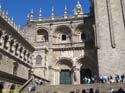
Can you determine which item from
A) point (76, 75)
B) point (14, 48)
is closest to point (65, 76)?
point (76, 75)

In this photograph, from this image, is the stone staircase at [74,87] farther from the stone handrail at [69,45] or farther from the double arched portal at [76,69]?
the stone handrail at [69,45]

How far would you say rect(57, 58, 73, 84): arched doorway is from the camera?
116 ft

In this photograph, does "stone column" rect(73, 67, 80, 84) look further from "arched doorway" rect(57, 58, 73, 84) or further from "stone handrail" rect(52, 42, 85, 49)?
"stone handrail" rect(52, 42, 85, 49)

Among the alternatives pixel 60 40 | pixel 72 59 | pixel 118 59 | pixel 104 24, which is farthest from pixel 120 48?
pixel 60 40

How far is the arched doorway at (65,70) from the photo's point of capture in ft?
116

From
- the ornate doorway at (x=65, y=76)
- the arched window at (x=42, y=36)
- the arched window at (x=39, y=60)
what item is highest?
the arched window at (x=42, y=36)

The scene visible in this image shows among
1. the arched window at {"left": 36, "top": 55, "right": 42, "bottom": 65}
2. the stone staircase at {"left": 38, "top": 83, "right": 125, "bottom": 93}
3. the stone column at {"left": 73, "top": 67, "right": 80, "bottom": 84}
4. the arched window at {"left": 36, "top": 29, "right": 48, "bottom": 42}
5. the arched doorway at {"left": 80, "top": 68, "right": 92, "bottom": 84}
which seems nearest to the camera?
the stone staircase at {"left": 38, "top": 83, "right": 125, "bottom": 93}

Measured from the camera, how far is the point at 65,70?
36.1 meters

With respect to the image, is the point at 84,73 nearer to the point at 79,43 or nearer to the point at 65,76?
the point at 65,76

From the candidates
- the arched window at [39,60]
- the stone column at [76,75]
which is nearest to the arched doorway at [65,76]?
the stone column at [76,75]

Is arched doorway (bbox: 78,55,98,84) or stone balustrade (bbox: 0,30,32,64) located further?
arched doorway (bbox: 78,55,98,84)

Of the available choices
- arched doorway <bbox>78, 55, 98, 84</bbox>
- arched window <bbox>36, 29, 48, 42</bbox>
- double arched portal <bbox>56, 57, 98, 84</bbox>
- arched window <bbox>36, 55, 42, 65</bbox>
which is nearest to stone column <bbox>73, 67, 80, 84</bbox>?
double arched portal <bbox>56, 57, 98, 84</bbox>

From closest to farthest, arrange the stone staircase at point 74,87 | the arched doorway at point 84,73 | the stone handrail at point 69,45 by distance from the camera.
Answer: the stone staircase at point 74,87 < the arched doorway at point 84,73 < the stone handrail at point 69,45

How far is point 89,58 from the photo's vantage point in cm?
3450
